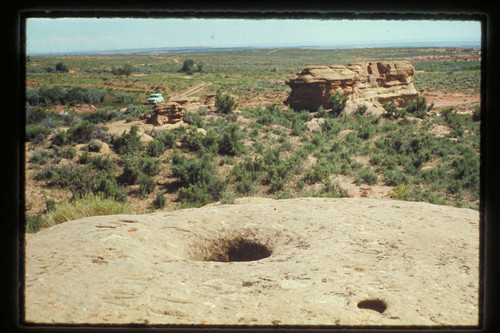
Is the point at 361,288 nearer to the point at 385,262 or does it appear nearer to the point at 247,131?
the point at 385,262

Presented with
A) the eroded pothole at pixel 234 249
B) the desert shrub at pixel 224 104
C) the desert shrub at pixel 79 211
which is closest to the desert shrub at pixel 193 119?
the desert shrub at pixel 224 104

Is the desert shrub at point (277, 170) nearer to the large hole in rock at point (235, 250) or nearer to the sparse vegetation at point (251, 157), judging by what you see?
the sparse vegetation at point (251, 157)

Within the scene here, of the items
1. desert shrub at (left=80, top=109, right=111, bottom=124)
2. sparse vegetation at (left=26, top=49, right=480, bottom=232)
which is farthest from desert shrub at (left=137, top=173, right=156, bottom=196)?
desert shrub at (left=80, top=109, right=111, bottom=124)

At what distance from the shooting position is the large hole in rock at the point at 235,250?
489cm

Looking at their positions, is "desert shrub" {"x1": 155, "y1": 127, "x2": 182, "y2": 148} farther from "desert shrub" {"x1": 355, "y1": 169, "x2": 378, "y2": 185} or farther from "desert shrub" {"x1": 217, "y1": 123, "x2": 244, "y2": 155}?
"desert shrub" {"x1": 355, "y1": 169, "x2": 378, "y2": 185}

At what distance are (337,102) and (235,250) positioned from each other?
18153mm

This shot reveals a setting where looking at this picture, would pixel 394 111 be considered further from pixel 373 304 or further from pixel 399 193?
pixel 373 304

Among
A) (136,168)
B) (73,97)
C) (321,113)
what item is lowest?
(136,168)

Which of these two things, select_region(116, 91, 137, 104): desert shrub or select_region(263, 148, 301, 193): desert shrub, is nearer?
select_region(263, 148, 301, 193): desert shrub

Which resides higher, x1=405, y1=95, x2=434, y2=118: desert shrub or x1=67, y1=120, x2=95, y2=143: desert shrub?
x1=405, y1=95, x2=434, y2=118: desert shrub

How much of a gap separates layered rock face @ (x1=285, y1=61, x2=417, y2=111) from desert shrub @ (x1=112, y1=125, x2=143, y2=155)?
39.7 feet

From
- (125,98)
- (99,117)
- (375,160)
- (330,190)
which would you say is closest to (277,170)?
(330,190)

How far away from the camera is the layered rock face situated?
74.4 feet

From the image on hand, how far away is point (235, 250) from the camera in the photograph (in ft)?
16.6
